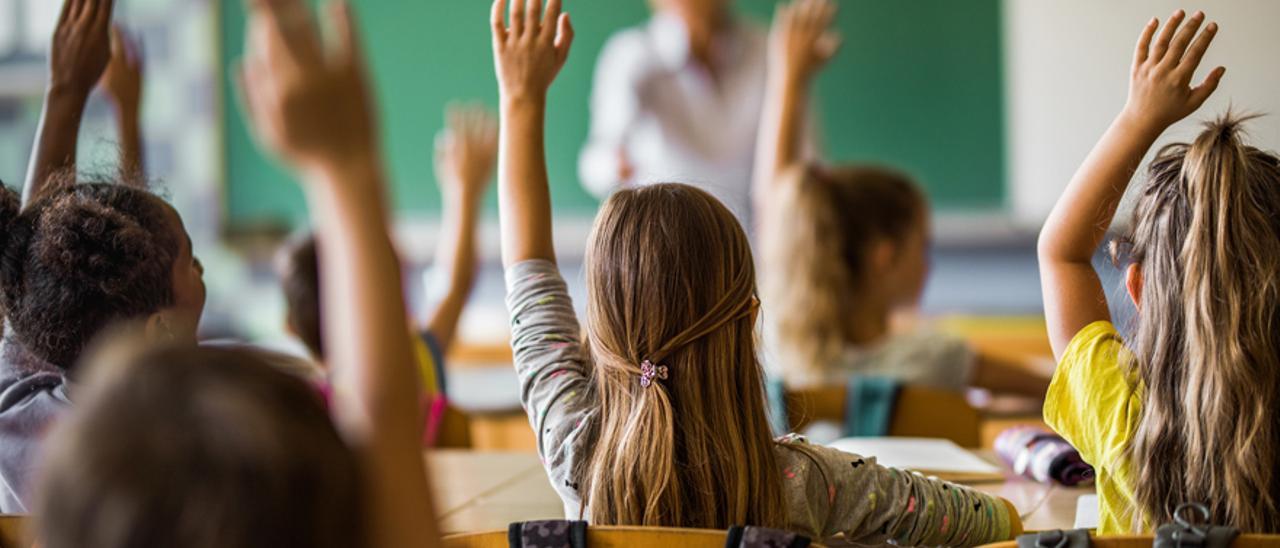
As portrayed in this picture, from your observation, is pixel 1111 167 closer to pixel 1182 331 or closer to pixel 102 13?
pixel 1182 331

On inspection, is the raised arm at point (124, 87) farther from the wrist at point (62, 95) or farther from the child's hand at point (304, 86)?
the child's hand at point (304, 86)

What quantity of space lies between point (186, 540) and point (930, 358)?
85.8 inches

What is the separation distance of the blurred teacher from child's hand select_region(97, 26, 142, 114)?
2.16 meters

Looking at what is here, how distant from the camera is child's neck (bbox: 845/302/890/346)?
277 cm

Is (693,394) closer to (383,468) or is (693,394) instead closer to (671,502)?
(671,502)

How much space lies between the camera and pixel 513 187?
1583mm

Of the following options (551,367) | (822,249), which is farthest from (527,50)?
(822,249)

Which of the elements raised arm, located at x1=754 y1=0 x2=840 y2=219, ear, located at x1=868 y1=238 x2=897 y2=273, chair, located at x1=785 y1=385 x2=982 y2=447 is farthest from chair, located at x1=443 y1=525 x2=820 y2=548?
raised arm, located at x1=754 y1=0 x2=840 y2=219

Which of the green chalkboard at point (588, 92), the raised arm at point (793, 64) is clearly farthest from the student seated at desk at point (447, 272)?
the green chalkboard at point (588, 92)

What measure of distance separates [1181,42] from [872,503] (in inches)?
22.2

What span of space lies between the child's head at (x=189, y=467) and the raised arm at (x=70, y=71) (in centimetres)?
126

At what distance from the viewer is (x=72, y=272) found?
4.86 feet

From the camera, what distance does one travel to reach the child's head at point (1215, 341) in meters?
1.19

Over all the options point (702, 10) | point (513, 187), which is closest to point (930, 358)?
point (513, 187)
